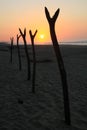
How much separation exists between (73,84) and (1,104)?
19.6ft

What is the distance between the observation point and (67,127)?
8.45 meters

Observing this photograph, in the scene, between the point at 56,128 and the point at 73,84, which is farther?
the point at 73,84

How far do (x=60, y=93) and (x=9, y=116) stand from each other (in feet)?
13.8

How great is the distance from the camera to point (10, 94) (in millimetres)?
12375

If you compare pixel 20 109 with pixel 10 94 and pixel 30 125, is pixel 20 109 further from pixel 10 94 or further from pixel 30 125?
pixel 10 94

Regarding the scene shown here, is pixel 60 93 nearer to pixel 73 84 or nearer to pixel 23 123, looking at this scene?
pixel 73 84

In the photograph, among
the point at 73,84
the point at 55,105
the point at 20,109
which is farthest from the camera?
the point at 73,84

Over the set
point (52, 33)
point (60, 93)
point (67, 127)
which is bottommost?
point (67, 127)

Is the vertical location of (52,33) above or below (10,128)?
above

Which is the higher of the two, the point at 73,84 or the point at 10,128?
the point at 73,84

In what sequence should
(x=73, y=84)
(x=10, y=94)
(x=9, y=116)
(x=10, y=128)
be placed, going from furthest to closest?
(x=73, y=84), (x=10, y=94), (x=9, y=116), (x=10, y=128)

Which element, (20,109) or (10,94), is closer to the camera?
(20,109)

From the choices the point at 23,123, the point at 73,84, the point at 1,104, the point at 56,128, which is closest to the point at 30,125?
the point at 23,123

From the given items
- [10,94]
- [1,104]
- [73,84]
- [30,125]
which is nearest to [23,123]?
[30,125]
